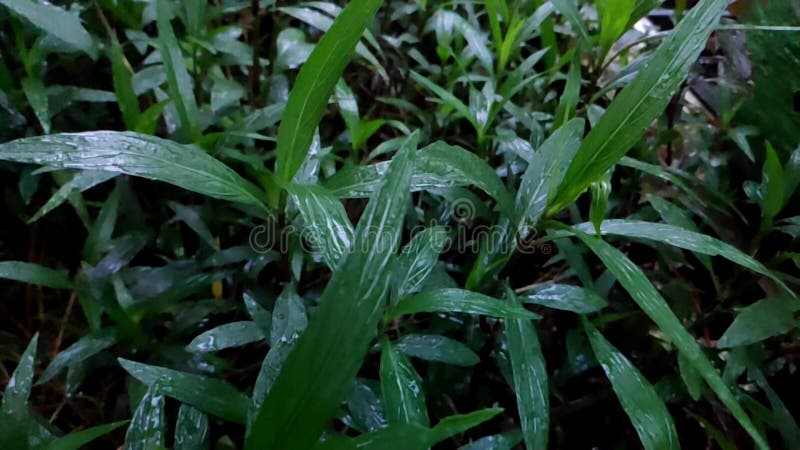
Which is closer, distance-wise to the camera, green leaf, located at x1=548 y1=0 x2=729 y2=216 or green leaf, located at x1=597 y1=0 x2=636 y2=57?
green leaf, located at x1=548 y1=0 x2=729 y2=216

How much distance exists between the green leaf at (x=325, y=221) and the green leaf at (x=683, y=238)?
0.22 m

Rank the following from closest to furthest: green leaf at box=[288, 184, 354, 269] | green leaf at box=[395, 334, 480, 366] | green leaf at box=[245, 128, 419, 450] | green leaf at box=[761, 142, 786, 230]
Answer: green leaf at box=[245, 128, 419, 450], green leaf at box=[288, 184, 354, 269], green leaf at box=[395, 334, 480, 366], green leaf at box=[761, 142, 786, 230]

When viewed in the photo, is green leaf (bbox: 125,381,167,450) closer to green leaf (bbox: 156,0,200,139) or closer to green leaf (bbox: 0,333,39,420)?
green leaf (bbox: 0,333,39,420)

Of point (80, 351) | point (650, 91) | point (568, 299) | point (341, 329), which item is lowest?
point (80, 351)

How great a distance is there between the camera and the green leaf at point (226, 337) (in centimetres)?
54

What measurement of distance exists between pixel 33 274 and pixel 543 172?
0.54 m

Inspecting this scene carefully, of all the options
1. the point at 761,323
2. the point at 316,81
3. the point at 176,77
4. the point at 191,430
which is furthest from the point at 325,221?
the point at 761,323

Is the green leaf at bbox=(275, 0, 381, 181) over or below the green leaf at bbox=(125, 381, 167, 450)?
over

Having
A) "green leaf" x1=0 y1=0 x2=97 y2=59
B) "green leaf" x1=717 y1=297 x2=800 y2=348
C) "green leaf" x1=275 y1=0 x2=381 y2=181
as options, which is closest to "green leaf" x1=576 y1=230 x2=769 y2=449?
"green leaf" x1=717 y1=297 x2=800 y2=348

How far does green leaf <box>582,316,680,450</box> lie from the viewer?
0.48m

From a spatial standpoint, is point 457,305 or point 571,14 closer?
point 457,305

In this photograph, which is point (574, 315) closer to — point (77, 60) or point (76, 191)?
point (76, 191)

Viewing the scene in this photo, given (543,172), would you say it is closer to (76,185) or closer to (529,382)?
(529,382)

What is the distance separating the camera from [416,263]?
1.68 ft
